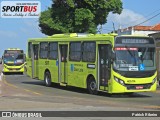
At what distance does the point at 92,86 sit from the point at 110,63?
2.03m

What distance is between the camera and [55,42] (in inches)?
1027

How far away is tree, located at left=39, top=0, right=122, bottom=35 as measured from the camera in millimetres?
41625

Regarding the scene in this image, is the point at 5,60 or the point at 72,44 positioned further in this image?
the point at 5,60

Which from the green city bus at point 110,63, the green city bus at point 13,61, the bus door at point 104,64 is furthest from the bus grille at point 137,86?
the green city bus at point 13,61

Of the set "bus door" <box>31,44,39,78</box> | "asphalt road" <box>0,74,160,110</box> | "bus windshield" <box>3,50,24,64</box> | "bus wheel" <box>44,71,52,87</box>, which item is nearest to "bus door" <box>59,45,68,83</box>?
"asphalt road" <box>0,74,160,110</box>

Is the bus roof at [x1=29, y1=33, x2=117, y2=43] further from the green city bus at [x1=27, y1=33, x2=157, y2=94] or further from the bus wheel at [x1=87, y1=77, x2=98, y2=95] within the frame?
the bus wheel at [x1=87, y1=77, x2=98, y2=95]

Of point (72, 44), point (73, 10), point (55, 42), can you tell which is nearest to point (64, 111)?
point (72, 44)

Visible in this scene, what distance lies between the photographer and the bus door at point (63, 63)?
2491 centimetres

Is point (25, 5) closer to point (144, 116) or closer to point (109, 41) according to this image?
point (109, 41)

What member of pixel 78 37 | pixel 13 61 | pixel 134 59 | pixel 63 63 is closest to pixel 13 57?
pixel 13 61

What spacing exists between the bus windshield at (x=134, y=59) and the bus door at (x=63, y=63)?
5.08 metres

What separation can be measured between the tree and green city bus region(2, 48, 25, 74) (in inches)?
204

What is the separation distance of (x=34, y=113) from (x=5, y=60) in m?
34.4

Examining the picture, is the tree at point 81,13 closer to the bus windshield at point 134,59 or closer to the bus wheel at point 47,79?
the bus wheel at point 47,79
